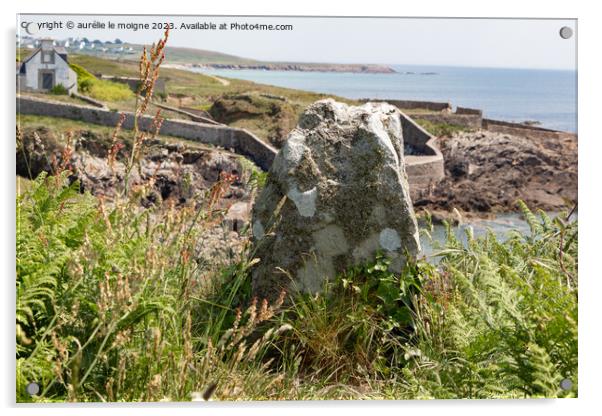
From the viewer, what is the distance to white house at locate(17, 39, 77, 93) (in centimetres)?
492

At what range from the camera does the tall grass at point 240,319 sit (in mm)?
4039

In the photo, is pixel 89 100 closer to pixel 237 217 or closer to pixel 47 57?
pixel 47 57

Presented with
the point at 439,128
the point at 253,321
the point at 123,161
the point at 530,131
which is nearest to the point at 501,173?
the point at 439,128

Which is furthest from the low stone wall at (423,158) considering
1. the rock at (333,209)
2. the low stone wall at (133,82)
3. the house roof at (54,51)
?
the house roof at (54,51)

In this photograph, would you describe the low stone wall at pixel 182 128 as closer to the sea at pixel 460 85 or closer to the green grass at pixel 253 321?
the green grass at pixel 253 321

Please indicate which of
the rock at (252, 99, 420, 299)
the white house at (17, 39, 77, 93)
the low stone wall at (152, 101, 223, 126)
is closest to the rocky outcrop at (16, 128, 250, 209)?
the low stone wall at (152, 101, 223, 126)

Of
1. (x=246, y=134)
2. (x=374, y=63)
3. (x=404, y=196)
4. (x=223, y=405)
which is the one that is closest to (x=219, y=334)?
(x=223, y=405)

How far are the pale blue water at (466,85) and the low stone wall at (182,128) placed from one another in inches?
43.6

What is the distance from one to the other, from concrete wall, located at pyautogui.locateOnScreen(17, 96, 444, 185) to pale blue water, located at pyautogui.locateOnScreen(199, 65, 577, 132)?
1098 millimetres

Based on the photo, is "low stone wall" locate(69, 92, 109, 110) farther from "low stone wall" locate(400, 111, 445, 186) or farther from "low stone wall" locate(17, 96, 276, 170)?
"low stone wall" locate(400, 111, 445, 186)

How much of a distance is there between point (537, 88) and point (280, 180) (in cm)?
179

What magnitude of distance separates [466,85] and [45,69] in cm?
282

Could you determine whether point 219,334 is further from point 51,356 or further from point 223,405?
point 51,356
